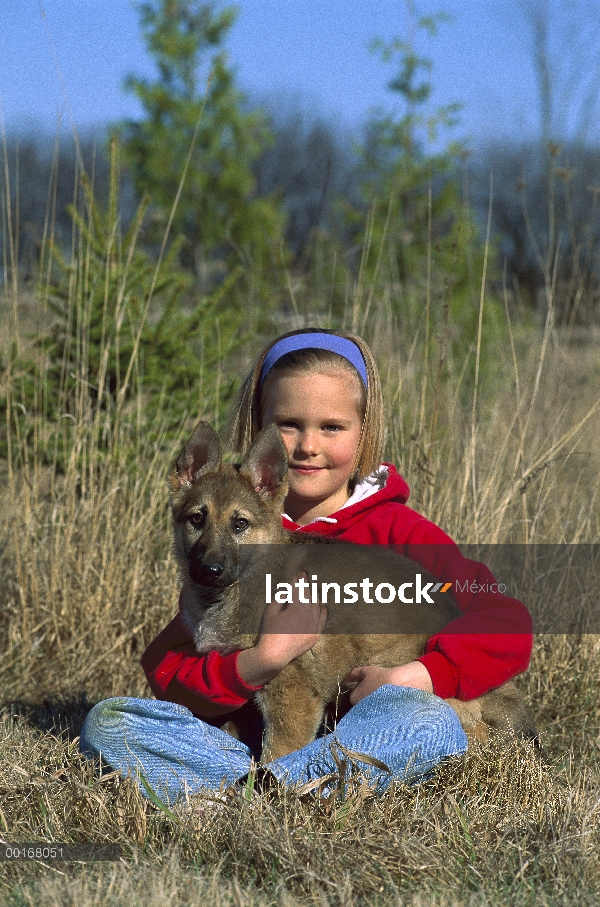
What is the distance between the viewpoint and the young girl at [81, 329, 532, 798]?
3.10 metres

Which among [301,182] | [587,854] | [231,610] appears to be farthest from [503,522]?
[301,182]

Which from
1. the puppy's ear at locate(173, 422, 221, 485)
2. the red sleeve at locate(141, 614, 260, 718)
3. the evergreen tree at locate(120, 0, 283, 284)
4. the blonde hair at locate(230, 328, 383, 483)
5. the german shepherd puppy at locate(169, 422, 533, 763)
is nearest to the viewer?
the red sleeve at locate(141, 614, 260, 718)

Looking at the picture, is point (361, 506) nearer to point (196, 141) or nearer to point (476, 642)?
point (476, 642)

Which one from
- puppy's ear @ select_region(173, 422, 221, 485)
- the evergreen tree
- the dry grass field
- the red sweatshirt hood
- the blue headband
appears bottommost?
the dry grass field

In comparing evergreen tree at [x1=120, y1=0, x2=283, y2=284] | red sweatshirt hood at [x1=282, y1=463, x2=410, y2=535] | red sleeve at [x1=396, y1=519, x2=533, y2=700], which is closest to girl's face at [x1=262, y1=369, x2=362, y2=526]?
red sweatshirt hood at [x1=282, y1=463, x2=410, y2=535]

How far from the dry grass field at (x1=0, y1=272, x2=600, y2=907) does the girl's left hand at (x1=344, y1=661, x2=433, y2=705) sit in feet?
1.02

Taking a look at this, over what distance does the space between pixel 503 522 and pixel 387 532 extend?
1385 millimetres

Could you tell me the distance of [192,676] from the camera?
342cm

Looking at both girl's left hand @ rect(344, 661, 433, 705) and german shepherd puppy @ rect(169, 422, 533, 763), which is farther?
german shepherd puppy @ rect(169, 422, 533, 763)

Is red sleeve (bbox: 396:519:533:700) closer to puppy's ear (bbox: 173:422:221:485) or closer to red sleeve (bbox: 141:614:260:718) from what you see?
red sleeve (bbox: 141:614:260:718)

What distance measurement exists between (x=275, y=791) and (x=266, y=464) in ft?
4.01

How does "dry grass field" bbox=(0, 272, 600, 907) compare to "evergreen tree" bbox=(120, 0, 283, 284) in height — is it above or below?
below

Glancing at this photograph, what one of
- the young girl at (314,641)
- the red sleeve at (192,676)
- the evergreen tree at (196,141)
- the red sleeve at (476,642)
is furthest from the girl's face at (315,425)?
the evergreen tree at (196,141)

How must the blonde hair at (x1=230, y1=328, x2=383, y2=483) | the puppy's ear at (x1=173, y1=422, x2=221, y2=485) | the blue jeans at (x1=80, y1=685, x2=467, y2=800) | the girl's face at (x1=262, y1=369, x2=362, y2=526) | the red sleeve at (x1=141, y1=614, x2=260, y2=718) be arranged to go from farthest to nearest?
the blonde hair at (x1=230, y1=328, x2=383, y2=483) < the girl's face at (x1=262, y1=369, x2=362, y2=526) < the puppy's ear at (x1=173, y1=422, x2=221, y2=485) < the red sleeve at (x1=141, y1=614, x2=260, y2=718) < the blue jeans at (x1=80, y1=685, x2=467, y2=800)
